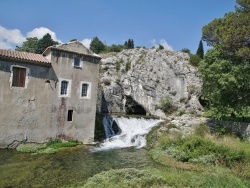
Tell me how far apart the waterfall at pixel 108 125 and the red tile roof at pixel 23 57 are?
9.90 metres

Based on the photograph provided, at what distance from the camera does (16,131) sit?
18688mm

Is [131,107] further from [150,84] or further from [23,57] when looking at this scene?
[23,57]

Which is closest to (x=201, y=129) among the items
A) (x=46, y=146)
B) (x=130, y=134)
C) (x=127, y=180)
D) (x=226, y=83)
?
(x=226, y=83)

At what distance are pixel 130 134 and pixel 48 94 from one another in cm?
953

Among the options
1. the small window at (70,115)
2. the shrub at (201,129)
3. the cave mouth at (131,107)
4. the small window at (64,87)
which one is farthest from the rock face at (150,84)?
the small window at (64,87)

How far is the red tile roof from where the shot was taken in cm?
1814

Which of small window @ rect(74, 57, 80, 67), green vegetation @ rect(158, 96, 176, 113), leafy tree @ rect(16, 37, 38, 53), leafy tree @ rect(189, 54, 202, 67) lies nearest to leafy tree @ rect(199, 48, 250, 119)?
small window @ rect(74, 57, 80, 67)

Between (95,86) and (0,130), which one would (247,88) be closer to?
(95,86)

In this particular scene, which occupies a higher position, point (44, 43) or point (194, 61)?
point (44, 43)

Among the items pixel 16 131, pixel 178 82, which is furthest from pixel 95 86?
pixel 178 82

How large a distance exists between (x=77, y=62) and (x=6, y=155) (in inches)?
389

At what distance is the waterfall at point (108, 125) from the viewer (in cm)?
2618

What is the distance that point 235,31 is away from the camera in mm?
20703

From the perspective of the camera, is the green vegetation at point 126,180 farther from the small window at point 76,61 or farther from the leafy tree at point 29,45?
the leafy tree at point 29,45
